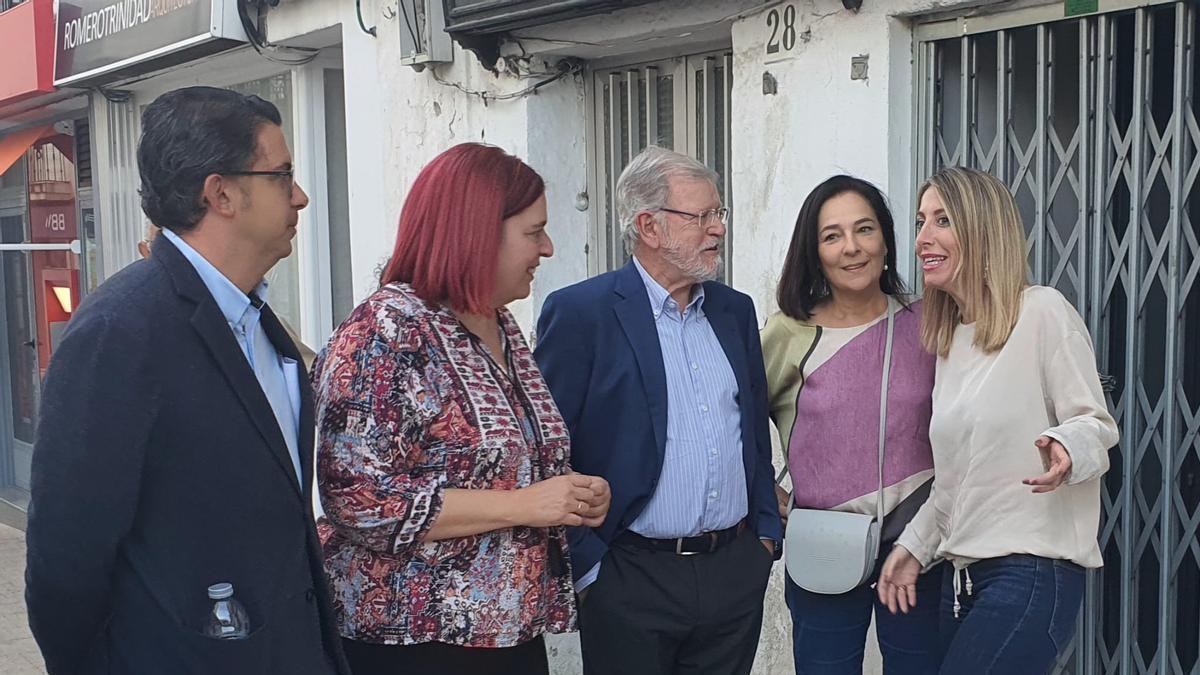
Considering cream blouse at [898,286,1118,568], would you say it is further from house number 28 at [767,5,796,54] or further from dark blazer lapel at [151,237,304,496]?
house number 28 at [767,5,796,54]

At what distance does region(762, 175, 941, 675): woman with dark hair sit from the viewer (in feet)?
9.59

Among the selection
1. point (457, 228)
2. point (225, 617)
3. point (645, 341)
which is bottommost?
point (225, 617)

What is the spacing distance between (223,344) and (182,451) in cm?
18

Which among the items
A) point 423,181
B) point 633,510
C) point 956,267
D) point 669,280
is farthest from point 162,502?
point 956,267

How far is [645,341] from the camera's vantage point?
2916 millimetres

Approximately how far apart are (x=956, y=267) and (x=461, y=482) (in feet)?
4.09

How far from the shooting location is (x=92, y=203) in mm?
9375

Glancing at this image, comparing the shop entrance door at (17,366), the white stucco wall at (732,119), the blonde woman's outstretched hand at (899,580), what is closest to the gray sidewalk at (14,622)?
the white stucco wall at (732,119)

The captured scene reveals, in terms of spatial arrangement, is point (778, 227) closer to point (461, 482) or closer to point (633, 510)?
point (633, 510)

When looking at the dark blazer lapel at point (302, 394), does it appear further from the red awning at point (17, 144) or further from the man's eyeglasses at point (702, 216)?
the red awning at point (17, 144)

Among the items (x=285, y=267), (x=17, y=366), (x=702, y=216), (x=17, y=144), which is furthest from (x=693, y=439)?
(x=17, y=366)

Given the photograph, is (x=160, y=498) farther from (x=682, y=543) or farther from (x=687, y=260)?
(x=687, y=260)

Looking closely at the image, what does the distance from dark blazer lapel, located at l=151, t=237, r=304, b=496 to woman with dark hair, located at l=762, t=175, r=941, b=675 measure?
58.3 inches

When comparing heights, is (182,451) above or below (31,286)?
below
